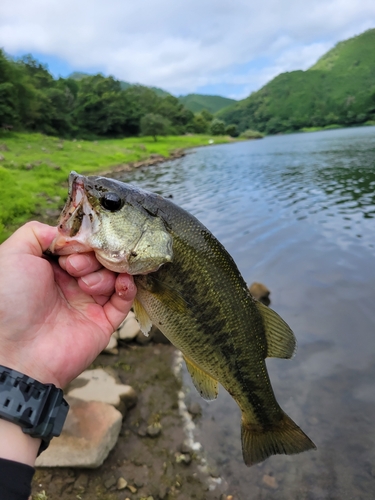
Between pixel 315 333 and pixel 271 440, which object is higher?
pixel 271 440

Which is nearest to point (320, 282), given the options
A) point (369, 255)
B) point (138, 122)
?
point (369, 255)

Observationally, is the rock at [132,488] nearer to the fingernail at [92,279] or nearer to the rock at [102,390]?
the rock at [102,390]

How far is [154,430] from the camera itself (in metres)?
5.37

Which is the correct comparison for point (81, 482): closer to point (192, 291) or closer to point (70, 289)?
point (70, 289)

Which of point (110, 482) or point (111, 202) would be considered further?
point (110, 482)

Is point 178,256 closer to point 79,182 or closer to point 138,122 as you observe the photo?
point 79,182

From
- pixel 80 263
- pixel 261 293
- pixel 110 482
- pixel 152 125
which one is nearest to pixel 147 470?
pixel 110 482

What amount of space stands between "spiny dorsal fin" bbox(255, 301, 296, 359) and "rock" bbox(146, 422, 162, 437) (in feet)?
10.0

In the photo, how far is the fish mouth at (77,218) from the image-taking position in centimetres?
263

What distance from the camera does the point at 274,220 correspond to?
15.9 meters

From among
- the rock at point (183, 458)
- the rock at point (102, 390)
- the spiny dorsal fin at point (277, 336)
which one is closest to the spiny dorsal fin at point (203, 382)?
the spiny dorsal fin at point (277, 336)

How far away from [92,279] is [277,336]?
1.89 metres

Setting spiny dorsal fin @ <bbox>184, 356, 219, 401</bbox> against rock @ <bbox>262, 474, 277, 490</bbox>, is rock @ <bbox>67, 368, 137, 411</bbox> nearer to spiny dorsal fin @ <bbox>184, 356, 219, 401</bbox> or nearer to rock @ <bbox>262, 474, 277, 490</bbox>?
rock @ <bbox>262, 474, 277, 490</bbox>

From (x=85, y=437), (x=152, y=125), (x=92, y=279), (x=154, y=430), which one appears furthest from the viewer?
(x=152, y=125)
